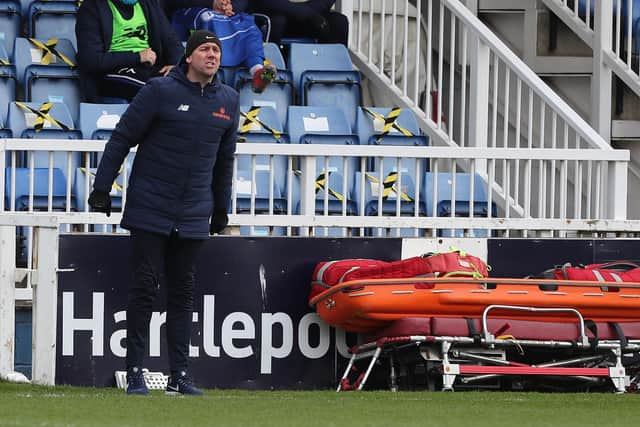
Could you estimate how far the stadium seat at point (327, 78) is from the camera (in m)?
14.1

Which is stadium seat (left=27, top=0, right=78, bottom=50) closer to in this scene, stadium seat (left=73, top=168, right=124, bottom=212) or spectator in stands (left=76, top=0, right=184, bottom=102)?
spectator in stands (left=76, top=0, right=184, bottom=102)

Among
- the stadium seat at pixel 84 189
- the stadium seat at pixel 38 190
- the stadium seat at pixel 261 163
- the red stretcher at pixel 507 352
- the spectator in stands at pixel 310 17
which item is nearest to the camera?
the red stretcher at pixel 507 352

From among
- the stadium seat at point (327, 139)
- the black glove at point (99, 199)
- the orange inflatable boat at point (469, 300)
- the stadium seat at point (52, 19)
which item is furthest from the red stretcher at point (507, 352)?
the stadium seat at point (52, 19)

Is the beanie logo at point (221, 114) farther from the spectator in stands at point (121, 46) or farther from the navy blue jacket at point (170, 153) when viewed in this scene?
the spectator in stands at point (121, 46)

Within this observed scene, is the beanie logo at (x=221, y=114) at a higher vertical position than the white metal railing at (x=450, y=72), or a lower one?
lower

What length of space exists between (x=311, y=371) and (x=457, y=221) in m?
1.36

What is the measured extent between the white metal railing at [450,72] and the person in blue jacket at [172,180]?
417 centimetres

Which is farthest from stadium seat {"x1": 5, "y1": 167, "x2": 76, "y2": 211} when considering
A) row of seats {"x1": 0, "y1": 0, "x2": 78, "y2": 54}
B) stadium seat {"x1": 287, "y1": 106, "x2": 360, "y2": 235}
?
row of seats {"x1": 0, "y1": 0, "x2": 78, "y2": 54}

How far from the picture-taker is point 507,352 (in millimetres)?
10469

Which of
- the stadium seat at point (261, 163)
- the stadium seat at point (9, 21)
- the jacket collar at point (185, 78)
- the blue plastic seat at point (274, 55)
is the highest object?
the stadium seat at point (9, 21)

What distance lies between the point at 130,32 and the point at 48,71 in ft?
2.34

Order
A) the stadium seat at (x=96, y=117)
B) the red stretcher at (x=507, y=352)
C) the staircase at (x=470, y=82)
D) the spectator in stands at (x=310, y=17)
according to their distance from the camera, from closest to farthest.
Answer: the red stretcher at (x=507, y=352) < the stadium seat at (x=96, y=117) < the staircase at (x=470, y=82) < the spectator in stands at (x=310, y=17)

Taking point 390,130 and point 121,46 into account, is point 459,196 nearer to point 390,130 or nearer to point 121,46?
point 390,130

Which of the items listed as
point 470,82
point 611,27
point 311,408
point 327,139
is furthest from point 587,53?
point 311,408
